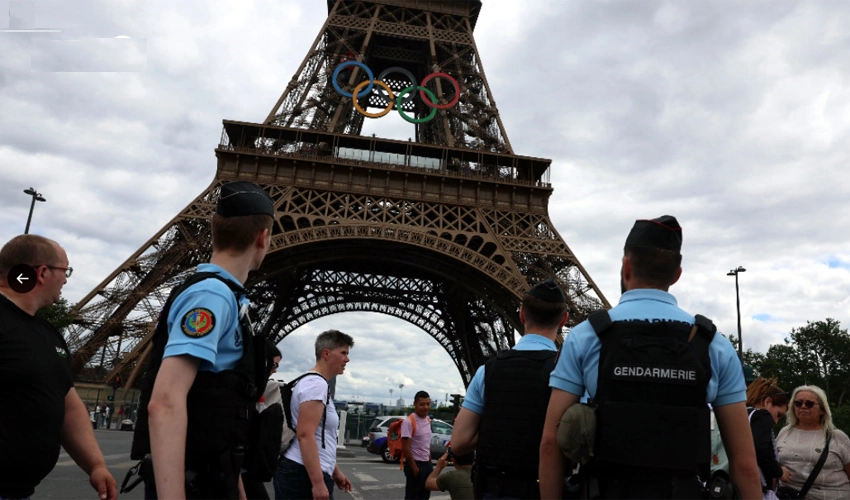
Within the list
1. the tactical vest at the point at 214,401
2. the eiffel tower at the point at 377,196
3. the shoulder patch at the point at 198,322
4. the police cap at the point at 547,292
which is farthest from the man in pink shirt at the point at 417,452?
the eiffel tower at the point at 377,196

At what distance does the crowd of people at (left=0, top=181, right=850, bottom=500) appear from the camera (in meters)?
2.23

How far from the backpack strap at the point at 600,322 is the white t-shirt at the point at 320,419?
6.60 ft

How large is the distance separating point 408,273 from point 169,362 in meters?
34.4

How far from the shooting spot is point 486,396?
11.7ft

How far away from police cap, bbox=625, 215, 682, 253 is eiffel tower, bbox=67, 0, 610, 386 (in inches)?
791

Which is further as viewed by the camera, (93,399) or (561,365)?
(93,399)

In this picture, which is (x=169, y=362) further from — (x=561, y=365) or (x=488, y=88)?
(x=488, y=88)

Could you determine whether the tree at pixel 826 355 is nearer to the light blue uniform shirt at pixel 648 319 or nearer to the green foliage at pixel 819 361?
the green foliage at pixel 819 361

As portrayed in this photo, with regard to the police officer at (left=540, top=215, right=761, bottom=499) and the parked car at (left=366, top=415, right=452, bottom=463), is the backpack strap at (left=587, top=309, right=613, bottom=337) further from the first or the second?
Answer: the parked car at (left=366, top=415, right=452, bottom=463)

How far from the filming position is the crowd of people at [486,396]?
223cm

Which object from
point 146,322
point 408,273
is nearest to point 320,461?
point 146,322

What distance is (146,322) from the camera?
22.9 m

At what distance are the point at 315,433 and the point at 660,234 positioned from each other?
2447mm

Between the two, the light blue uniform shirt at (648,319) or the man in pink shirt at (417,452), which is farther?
the man in pink shirt at (417,452)
